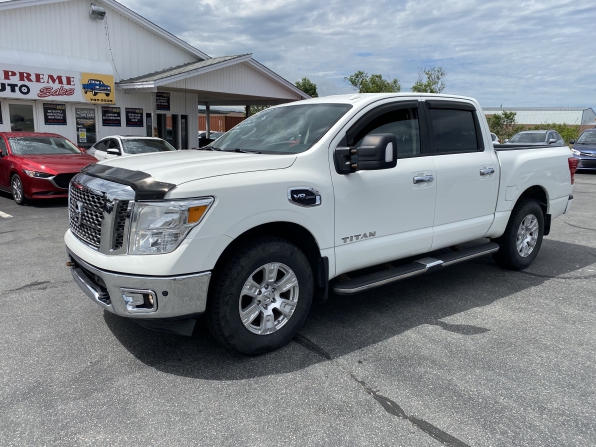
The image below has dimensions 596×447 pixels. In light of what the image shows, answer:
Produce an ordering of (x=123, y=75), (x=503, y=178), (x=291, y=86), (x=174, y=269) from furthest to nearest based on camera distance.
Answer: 1. (x=291, y=86)
2. (x=123, y=75)
3. (x=503, y=178)
4. (x=174, y=269)

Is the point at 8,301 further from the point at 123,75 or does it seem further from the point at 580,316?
the point at 123,75

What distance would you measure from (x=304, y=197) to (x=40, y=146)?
32.0ft

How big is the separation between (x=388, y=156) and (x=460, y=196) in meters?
1.42

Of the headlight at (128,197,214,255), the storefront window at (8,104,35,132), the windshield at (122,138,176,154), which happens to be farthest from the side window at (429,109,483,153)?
the storefront window at (8,104,35,132)

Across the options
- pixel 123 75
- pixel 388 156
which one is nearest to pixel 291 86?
pixel 123 75

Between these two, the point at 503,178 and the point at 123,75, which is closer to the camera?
the point at 503,178

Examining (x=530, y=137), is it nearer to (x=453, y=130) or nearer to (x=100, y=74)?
(x=453, y=130)

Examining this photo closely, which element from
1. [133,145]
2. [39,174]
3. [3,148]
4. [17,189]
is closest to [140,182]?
[39,174]

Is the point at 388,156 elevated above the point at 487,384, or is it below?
above

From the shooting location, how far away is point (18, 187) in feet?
32.9

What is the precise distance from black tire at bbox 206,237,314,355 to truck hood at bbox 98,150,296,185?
1.76 feet

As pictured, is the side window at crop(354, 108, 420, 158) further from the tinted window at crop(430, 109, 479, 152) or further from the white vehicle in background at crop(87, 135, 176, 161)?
the white vehicle in background at crop(87, 135, 176, 161)

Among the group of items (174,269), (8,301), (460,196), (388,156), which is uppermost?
(388,156)

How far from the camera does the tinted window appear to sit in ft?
15.0
